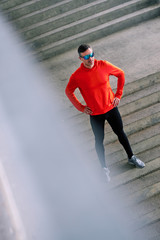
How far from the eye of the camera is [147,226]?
2.79 metres

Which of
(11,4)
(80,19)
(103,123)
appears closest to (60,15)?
(80,19)

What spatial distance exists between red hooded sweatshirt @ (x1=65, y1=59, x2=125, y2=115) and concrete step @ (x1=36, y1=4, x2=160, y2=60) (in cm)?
289

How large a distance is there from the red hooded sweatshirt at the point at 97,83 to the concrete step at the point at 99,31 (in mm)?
2886

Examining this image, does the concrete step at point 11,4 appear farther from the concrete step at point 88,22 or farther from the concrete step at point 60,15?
the concrete step at point 88,22

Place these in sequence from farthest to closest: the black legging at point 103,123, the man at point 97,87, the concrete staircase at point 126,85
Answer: the concrete staircase at point 126,85 < the black legging at point 103,123 < the man at point 97,87

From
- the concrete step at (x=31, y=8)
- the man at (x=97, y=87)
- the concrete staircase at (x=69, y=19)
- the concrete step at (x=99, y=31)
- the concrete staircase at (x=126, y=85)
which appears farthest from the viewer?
the concrete step at (x=31, y=8)

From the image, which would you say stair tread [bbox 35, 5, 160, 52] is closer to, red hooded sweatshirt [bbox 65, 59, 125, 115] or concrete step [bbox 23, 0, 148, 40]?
concrete step [bbox 23, 0, 148, 40]

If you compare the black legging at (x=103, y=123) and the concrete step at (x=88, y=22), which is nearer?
the black legging at (x=103, y=123)

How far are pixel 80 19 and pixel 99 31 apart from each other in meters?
0.62

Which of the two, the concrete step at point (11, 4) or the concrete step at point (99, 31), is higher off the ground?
the concrete step at point (11, 4)

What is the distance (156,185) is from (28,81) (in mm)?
2840

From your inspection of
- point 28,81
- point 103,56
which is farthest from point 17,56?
point 103,56

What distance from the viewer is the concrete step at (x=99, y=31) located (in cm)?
520

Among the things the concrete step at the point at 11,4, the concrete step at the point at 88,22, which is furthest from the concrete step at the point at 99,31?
the concrete step at the point at 11,4
